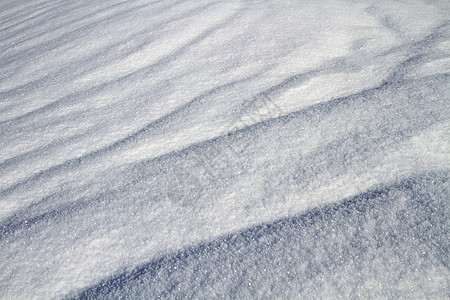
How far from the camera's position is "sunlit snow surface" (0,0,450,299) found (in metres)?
0.52

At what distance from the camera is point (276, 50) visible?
1.06 m

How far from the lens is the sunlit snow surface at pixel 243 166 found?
0.52 metres

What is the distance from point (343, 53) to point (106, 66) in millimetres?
830

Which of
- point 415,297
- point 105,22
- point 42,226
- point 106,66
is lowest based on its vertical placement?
point 415,297

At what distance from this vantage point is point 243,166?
→ 674 mm

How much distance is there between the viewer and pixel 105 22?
161cm

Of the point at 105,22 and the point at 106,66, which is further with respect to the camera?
the point at 105,22

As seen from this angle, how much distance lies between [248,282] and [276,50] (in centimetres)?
78

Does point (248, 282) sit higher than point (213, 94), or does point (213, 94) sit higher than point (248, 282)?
point (213, 94)

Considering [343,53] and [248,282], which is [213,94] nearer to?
[343,53]

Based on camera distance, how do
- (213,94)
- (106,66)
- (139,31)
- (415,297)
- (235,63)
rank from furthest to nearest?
(139,31), (106,66), (235,63), (213,94), (415,297)

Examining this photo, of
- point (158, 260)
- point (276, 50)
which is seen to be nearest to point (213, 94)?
point (276, 50)

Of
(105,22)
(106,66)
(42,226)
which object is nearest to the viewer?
(42,226)

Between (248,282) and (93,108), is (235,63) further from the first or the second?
(248,282)
